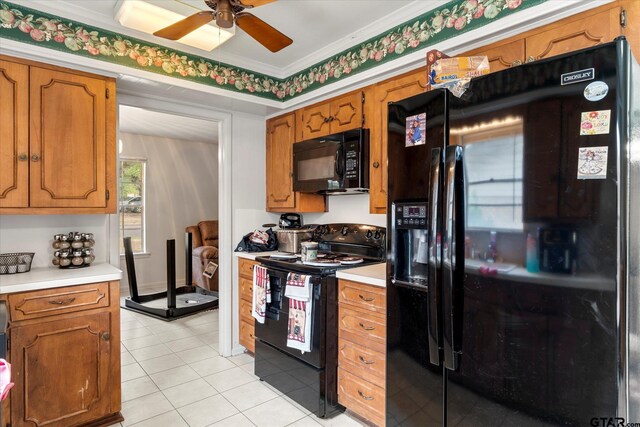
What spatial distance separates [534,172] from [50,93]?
255cm

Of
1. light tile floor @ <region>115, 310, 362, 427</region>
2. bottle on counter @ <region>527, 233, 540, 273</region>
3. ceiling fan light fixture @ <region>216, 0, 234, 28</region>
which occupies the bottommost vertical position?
light tile floor @ <region>115, 310, 362, 427</region>

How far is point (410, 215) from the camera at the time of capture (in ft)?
5.41

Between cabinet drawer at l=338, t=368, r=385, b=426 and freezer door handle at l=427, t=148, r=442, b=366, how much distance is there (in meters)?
0.73

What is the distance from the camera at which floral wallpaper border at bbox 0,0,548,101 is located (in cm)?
192

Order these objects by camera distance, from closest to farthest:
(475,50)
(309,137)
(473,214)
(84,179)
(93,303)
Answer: (473,214) → (475,50) → (93,303) → (84,179) → (309,137)

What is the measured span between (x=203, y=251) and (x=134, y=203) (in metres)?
1.40

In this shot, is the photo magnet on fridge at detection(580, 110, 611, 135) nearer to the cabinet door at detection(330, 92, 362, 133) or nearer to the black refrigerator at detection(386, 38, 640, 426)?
the black refrigerator at detection(386, 38, 640, 426)

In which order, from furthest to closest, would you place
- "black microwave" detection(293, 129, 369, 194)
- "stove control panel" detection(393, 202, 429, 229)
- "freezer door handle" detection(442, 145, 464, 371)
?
"black microwave" detection(293, 129, 369, 194) < "stove control panel" detection(393, 202, 429, 229) < "freezer door handle" detection(442, 145, 464, 371)

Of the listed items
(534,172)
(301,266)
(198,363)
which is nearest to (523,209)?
(534,172)

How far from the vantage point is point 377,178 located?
7.92 feet

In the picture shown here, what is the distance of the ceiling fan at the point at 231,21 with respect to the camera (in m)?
1.65

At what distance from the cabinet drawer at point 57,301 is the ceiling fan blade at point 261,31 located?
5.39ft

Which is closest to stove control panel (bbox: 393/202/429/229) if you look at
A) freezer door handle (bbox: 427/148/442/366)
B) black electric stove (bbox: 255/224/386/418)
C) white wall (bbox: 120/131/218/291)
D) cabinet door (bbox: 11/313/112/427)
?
freezer door handle (bbox: 427/148/442/366)

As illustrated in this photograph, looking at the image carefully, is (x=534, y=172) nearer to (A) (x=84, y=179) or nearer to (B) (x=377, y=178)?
(B) (x=377, y=178)
